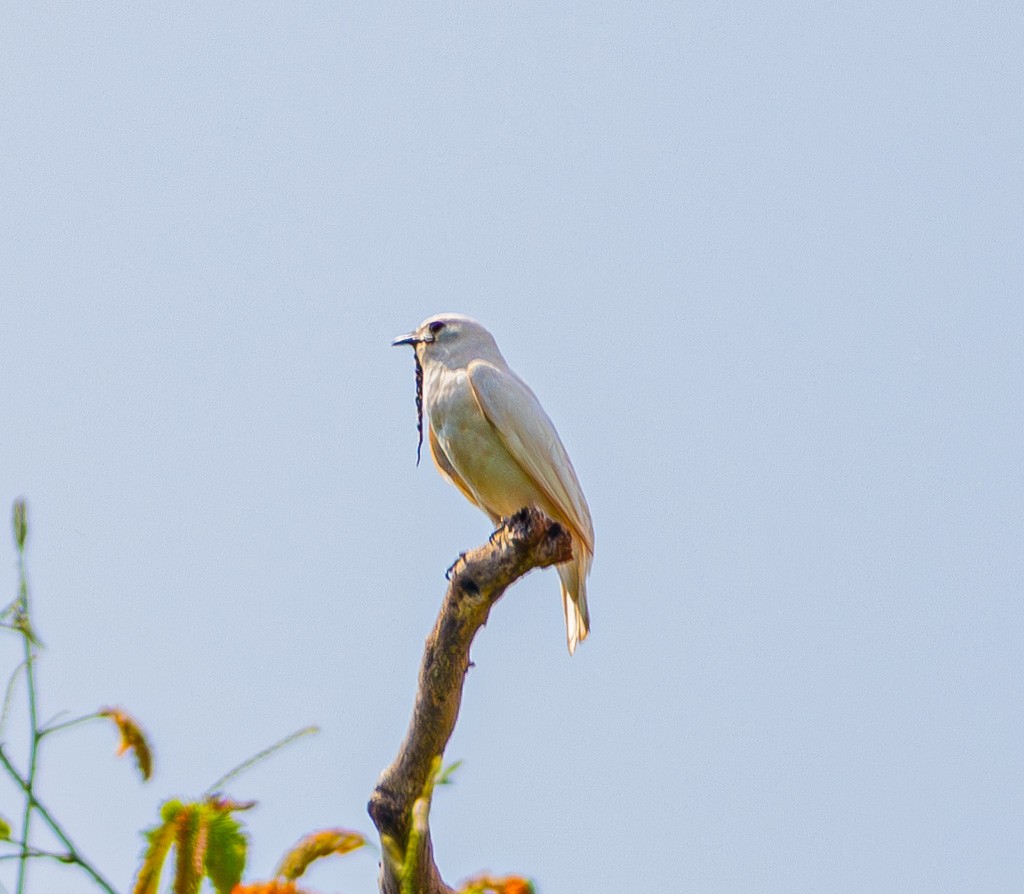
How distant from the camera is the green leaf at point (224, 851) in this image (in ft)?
6.34

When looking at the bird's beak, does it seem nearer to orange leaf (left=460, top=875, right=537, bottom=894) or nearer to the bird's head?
the bird's head

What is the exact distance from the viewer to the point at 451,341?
8.93 meters

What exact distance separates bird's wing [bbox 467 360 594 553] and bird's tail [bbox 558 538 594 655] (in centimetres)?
9

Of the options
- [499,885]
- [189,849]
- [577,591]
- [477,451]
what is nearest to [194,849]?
[189,849]

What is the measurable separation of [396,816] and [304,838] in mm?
2824

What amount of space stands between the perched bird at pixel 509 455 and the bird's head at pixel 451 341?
15.5 inches

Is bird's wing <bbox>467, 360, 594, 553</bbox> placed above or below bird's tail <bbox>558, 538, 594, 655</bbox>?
above

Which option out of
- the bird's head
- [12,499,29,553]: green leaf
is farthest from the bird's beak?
[12,499,29,553]: green leaf

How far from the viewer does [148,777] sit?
2297mm

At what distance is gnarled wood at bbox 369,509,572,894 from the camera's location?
492 cm

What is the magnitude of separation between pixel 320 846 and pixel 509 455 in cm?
584

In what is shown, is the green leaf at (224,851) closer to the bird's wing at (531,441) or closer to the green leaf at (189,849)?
the green leaf at (189,849)

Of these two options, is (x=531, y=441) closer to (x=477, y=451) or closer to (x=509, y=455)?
(x=509, y=455)

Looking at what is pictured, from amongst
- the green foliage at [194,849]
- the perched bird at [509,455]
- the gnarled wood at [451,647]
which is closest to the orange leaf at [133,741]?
the green foliage at [194,849]
